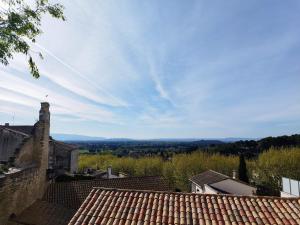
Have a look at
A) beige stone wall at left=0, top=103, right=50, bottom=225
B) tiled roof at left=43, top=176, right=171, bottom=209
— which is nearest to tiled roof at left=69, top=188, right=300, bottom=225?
beige stone wall at left=0, top=103, right=50, bottom=225

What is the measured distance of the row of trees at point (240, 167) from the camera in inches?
1586

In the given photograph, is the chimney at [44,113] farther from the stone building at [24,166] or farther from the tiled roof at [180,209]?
the tiled roof at [180,209]

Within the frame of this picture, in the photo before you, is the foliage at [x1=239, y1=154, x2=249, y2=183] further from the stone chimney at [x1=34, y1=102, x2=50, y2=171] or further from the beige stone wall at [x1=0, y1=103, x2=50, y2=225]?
the stone chimney at [x1=34, y1=102, x2=50, y2=171]

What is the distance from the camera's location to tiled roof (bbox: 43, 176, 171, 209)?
65.8ft

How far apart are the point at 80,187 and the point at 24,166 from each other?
18.4 feet

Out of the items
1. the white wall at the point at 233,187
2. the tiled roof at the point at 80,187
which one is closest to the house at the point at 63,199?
the tiled roof at the point at 80,187

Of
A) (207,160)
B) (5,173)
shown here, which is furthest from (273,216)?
(207,160)

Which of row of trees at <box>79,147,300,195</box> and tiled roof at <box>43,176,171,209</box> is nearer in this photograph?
tiled roof at <box>43,176,171,209</box>

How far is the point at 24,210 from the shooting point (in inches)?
600

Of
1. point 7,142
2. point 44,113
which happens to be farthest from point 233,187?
point 7,142

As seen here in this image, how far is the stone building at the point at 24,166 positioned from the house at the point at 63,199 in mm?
508

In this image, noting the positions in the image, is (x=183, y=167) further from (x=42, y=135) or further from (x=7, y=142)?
(x=42, y=135)

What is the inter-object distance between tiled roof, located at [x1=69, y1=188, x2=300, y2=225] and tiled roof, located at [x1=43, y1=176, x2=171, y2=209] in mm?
11329

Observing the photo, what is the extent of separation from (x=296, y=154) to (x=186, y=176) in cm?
1689
